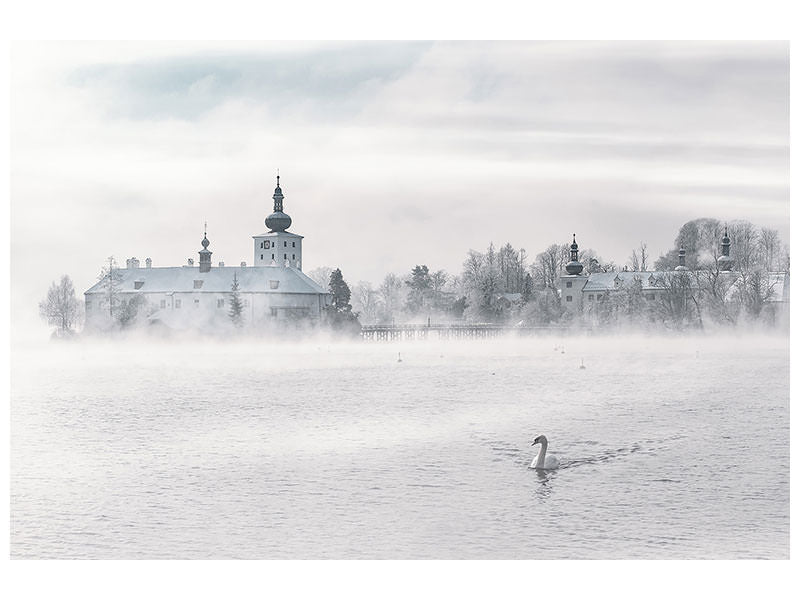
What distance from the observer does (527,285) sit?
245ft

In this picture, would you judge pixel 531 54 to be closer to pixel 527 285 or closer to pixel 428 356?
pixel 428 356

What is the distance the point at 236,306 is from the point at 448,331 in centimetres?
1592

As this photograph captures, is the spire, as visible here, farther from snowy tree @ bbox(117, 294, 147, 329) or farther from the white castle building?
the white castle building

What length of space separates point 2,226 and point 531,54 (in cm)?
997

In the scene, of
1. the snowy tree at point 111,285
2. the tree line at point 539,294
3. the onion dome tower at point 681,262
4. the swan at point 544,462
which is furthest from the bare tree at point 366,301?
the swan at point 544,462

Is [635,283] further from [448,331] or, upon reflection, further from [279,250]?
[279,250]

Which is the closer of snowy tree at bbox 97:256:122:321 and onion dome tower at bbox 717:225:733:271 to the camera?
snowy tree at bbox 97:256:122:321

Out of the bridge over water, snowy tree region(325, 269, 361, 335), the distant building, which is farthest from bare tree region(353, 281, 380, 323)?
the distant building

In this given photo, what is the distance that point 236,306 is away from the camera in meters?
76.1

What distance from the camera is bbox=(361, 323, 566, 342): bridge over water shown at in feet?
257

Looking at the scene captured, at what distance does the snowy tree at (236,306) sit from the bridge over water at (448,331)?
28.1 ft

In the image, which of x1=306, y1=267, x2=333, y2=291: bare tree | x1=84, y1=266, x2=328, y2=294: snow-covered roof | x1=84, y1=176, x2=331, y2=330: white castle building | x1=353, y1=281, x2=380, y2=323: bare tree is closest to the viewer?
x1=306, y1=267, x2=333, y2=291: bare tree

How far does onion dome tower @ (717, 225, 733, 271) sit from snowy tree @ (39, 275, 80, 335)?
22.8m
